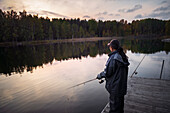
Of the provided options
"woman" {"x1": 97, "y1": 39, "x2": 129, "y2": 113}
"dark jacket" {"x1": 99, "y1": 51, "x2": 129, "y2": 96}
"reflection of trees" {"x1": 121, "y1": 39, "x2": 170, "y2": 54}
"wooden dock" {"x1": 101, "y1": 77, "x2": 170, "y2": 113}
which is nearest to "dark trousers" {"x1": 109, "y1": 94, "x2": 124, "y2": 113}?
"woman" {"x1": 97, "y1": 39, "x2": 129, "y2": 113}

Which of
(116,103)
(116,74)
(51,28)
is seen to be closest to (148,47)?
(116,103)

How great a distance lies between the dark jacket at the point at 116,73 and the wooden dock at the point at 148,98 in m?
1.95

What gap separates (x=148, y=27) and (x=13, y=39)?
135 metres

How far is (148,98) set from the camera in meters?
5.30

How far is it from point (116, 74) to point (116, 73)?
3cm

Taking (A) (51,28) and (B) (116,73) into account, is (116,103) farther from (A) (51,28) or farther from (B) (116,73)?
(A) (51,28)

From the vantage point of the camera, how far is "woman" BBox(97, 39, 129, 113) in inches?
116

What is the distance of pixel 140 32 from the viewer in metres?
131

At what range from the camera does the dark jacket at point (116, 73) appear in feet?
9.64

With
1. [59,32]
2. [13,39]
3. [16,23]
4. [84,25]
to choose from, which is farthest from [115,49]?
[84,25]

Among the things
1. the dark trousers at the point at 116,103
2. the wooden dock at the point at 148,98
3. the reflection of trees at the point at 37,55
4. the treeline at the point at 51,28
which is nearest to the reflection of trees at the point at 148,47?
the reflection of trees at the point at 37,55

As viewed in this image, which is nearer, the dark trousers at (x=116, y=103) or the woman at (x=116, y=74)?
the woman at (x=116, y=74)

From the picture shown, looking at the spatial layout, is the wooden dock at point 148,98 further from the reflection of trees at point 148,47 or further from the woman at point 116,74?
the reflection of trees at point 148,47

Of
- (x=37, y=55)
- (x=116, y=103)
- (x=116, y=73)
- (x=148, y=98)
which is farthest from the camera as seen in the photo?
(x=37, y=55)
